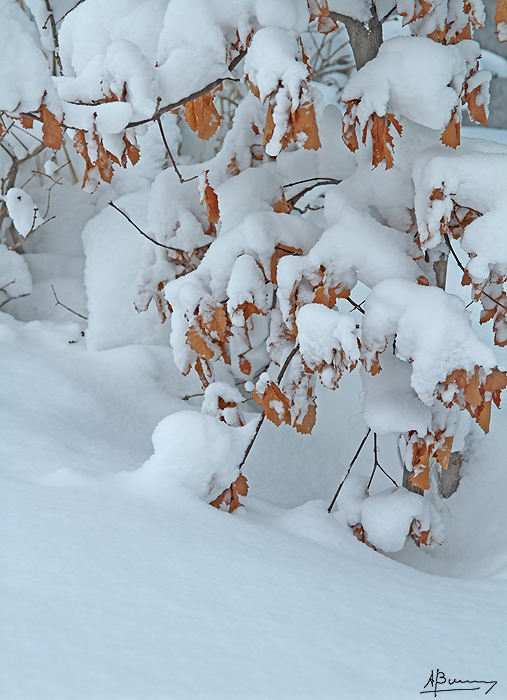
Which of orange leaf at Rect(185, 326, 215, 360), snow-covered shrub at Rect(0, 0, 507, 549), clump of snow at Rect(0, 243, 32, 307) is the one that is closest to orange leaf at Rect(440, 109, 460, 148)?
snow-covered shrub at Rect(0, 0, 507, 549)

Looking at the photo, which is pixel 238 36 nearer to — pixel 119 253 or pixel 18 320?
pixel 119 253

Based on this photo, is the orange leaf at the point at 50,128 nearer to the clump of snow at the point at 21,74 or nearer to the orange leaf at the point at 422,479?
the clump of snow at the point at 21,74

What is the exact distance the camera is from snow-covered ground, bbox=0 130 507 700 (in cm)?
71

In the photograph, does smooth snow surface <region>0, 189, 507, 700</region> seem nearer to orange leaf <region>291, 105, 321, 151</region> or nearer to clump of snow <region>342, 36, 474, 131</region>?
orange leaf <region>291, 105, 321, 151</region>

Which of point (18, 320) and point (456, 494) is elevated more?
point (456, 494)

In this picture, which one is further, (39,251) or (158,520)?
(39,251)

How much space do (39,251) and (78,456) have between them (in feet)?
7.61

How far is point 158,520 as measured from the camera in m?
1.12

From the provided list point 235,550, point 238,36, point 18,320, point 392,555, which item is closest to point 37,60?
point 238,36

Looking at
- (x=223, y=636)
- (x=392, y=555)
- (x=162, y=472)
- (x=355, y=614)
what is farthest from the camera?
(x=392, y=555)

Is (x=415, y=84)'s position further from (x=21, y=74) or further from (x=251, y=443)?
(x=251, y=443)

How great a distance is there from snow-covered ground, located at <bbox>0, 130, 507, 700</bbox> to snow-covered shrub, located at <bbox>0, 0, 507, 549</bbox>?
0.72ft

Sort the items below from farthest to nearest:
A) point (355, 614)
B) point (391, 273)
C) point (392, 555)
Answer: point (392, 555) → point (391, 273) → point (355, 614)
